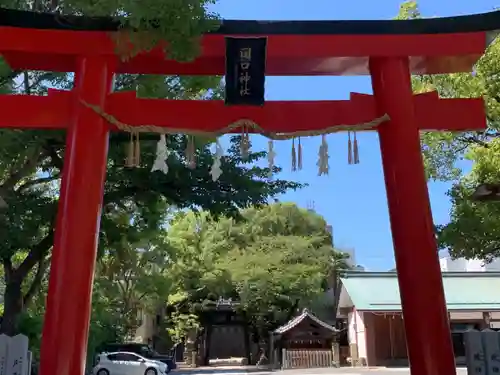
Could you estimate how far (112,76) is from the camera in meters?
6.36

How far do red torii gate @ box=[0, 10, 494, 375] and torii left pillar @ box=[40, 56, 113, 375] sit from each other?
0.01 m

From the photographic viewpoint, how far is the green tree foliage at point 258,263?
2992cm

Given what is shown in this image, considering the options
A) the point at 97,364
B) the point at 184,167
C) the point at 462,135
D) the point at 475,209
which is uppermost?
the point at 462,135

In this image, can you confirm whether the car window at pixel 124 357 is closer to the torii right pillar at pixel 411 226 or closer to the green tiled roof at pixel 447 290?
the green tiled roof at pixel 447 290

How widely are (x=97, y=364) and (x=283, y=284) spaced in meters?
11.7

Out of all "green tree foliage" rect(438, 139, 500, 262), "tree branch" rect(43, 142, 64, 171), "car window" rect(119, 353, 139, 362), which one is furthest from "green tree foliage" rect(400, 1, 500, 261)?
"car window" rect(119, 353, 139, 362)

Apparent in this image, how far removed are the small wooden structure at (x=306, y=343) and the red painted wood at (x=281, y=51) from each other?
21409 millimetres

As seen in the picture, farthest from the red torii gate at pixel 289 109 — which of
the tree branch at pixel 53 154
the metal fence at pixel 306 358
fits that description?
the metal fence at pixel 306 358

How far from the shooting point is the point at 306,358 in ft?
88.6

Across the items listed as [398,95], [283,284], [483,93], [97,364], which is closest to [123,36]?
[398,95]

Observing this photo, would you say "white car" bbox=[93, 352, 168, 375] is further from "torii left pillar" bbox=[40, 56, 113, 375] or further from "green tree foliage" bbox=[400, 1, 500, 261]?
"torii left pillar" bbox=[40, 56, 113, 375]

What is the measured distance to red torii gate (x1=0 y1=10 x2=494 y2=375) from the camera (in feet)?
18.2

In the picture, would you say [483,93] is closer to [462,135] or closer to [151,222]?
[462,135]

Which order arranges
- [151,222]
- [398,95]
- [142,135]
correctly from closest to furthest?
1. [398,95]
2. [142,135]
3. [151,222]
